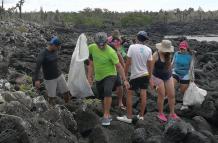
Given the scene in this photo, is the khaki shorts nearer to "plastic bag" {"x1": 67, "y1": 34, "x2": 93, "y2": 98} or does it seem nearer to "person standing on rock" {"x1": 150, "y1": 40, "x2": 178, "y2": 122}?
"plastic bag" {"x1": 67, "y1": 34, "x2": 93, "y2": 98}

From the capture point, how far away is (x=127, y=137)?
842 centimetres

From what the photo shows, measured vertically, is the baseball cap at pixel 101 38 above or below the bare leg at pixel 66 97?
above

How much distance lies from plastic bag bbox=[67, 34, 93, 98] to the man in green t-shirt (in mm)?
557

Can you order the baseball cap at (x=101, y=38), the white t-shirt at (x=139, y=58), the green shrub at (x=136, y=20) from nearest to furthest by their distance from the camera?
1. the baseball cap at (x=101, y=38)
2. the white t-shirt at (x=139, y=58)
3. the green shrub at (x=136, y=20)

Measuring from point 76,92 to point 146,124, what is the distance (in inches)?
68.1

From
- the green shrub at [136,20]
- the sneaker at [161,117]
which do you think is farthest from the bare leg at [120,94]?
the green shrub at [136,20]

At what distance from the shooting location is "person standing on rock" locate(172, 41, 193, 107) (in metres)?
10.8

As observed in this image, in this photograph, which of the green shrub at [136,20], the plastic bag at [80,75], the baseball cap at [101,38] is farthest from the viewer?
the green shrub at [136,20]

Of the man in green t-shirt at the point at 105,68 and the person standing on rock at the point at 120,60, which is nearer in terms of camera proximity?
the man in green t-shirt at the point at 105,68

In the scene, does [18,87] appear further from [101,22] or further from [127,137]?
[101,22]

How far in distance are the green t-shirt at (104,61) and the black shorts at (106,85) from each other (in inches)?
2.8

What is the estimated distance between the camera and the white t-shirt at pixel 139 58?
8961 mm

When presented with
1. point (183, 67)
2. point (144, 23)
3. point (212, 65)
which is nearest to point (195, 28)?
point (144, 23)

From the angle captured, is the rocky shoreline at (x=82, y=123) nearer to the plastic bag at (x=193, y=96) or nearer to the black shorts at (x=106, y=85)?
the plastic bag at (x=193, y=96)
